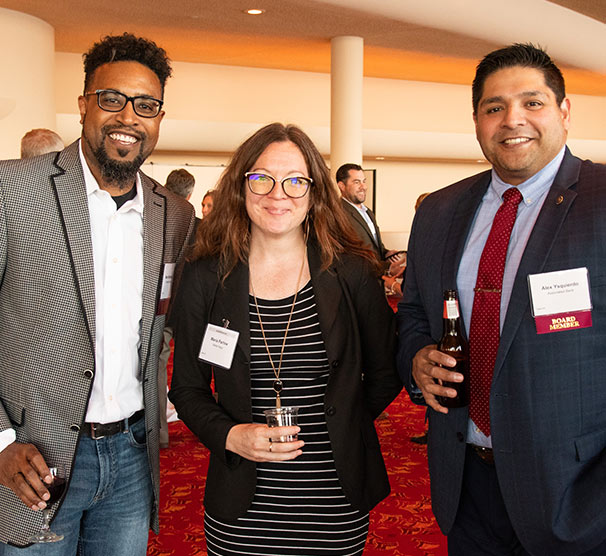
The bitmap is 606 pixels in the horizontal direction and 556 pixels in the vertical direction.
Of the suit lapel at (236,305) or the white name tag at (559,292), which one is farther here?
the suit lapel at (236,305)

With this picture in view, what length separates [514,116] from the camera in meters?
1.88

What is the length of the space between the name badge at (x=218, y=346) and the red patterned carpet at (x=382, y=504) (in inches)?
72.7

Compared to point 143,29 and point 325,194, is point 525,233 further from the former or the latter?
point 143,29

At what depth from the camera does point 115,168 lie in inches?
80.4

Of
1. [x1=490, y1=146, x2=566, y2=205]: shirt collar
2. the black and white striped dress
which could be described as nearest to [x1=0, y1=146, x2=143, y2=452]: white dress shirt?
the black and white striped dress

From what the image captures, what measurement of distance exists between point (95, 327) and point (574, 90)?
619 inches

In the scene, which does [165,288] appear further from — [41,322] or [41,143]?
[41,143]

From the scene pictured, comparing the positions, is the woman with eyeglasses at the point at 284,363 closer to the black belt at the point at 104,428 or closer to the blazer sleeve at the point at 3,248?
the black belt at the point at 104,428

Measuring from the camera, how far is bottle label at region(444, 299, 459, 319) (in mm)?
1816

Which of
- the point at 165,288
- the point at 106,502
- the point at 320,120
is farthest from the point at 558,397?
the point at 320,120

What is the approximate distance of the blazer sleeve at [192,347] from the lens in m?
2.09

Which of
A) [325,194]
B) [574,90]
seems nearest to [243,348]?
[325,194]

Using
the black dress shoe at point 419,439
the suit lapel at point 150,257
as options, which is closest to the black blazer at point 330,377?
the suit lapel at point 150,257

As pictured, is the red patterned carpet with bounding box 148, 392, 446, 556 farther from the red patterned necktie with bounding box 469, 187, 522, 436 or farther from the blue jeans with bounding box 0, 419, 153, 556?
the red patterned necktie with bounding box 469, 187, 522, 436
